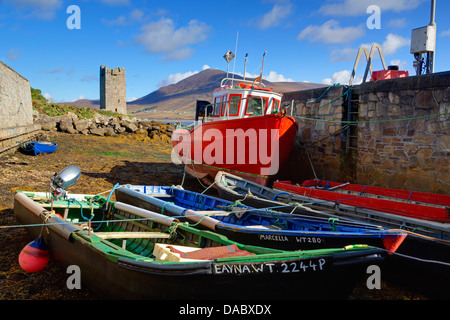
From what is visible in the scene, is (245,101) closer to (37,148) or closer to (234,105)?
(234,105)

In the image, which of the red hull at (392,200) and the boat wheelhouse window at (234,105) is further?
the boat wheelhouse window at (234,105)

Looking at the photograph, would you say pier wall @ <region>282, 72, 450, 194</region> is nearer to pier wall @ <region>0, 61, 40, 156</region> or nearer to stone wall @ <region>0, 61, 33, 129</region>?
pier wall @ <region>0, 61, 40, 156</region>

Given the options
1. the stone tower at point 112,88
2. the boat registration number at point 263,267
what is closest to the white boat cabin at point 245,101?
the boat registration number at point 263,267

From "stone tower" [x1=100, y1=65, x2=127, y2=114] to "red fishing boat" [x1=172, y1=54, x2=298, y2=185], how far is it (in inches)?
2023

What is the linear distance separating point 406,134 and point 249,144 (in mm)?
3934

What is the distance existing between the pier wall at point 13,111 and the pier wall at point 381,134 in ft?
38.5

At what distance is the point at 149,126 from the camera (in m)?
27.2

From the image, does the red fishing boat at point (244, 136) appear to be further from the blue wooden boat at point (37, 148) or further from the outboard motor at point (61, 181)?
the blue wooden boat at point (37, 148)

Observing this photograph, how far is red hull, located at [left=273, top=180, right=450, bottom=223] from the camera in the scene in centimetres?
553

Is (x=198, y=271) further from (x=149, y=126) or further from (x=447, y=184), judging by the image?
(x=149, y=126)

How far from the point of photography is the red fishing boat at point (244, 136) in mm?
9297

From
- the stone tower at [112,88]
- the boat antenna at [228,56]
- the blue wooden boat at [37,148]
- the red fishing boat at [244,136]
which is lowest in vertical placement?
the blue wooden boat at [37,148]

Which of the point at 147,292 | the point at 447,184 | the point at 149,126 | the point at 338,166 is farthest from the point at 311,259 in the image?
the point at 149,126
